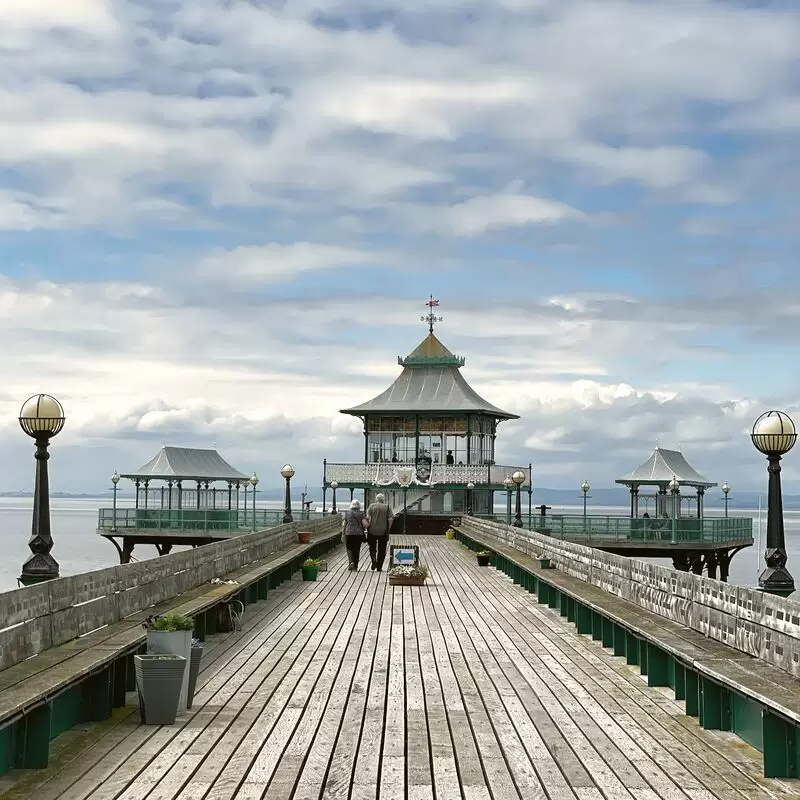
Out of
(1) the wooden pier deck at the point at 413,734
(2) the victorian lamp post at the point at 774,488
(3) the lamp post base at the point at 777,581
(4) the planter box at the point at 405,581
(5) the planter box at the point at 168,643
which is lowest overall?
(1) the wooden pier deck at the point at 413,734

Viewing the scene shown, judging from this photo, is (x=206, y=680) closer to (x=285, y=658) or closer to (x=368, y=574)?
(x=285, y=658)

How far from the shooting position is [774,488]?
1333 cm

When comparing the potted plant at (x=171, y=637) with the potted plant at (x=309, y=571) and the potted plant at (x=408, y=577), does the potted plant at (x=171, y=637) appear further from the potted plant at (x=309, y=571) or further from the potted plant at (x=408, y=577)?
the potted plant at (x=309, y=571)

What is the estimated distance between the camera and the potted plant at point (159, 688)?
9281 mm

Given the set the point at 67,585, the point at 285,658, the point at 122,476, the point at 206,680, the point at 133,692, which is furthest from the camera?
the point at 122,476

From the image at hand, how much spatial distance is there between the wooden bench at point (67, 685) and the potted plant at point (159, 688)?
0.81 feet

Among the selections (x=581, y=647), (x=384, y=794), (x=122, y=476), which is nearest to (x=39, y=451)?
(x=581, y=647)

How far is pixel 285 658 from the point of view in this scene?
13.0 metres

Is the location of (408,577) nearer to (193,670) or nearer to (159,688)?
(193,670)

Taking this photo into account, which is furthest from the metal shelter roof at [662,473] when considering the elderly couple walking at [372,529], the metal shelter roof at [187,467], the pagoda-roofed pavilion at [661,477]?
the elderly couple walking at [372,529]

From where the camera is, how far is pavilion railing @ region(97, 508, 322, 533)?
190 ft

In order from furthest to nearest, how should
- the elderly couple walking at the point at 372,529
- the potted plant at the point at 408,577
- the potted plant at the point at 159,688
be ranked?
1. the elderly couple walking at the point at 372,529
2. the potted plant at the point at 408,577
3. the potted plant at the point at 159,688

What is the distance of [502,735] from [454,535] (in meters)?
38.6

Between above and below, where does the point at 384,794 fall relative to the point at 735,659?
below
